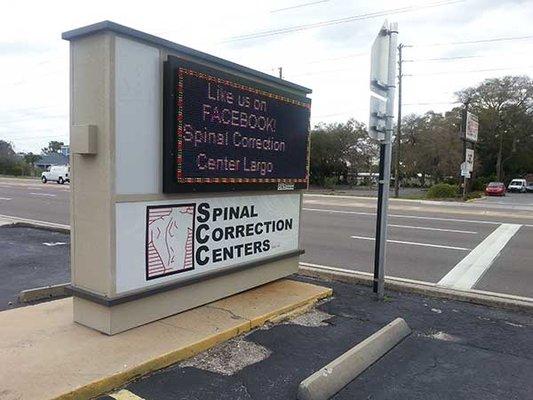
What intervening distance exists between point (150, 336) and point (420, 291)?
3891 millimetres

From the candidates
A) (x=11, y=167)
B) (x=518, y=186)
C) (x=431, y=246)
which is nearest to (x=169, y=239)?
(x=431, y=246)

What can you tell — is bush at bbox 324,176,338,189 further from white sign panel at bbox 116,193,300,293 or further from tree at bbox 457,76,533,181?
white sign panel at bbox 116,193,300,293

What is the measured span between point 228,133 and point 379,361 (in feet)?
8.95

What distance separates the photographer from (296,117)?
6230 millimetres

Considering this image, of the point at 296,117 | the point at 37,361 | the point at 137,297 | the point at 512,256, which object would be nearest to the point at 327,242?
the point at 512,256

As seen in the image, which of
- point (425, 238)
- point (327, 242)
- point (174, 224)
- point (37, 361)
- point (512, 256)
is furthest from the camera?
point (425, 238)

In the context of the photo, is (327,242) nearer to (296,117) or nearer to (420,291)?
(420,291)

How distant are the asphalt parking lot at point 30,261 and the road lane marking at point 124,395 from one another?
99.9 inches

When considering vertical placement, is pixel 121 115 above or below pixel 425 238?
above

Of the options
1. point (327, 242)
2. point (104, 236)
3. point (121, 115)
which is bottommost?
Result: point (327, 242)

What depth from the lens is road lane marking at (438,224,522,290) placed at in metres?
7.52

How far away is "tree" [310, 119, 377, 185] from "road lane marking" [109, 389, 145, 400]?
5693 cm

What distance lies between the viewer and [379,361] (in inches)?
167

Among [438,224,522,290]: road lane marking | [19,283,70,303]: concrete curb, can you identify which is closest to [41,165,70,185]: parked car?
[438,224,522,290]: road lane marking
